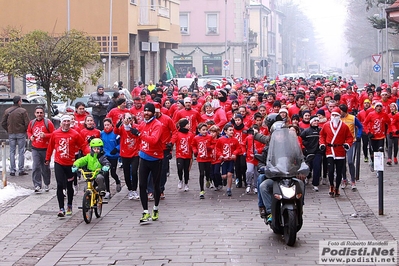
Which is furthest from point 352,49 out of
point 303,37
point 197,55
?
point 303,37

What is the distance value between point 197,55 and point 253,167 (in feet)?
198

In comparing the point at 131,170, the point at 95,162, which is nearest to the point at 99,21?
the point at 131,170

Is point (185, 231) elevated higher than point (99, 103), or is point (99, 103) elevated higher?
point (99, 103)

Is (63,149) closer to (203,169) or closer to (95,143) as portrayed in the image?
(95,143)

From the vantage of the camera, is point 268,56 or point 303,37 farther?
point 303,37

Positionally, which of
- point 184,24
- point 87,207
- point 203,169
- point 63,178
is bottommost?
point 87,207

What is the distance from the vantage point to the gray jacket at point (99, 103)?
69.3 ft

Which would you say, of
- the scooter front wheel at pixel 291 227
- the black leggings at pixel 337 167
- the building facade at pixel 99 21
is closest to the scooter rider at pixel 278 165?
the scooter front wheel at pixel 291 227

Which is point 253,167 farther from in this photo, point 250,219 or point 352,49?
point 352,49

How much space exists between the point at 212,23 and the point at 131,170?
61.6 metres

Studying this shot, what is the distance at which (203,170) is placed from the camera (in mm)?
15078

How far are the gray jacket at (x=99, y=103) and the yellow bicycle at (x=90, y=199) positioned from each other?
336 inches

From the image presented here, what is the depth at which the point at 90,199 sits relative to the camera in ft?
40.2

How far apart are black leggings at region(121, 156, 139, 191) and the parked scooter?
4.31 m
